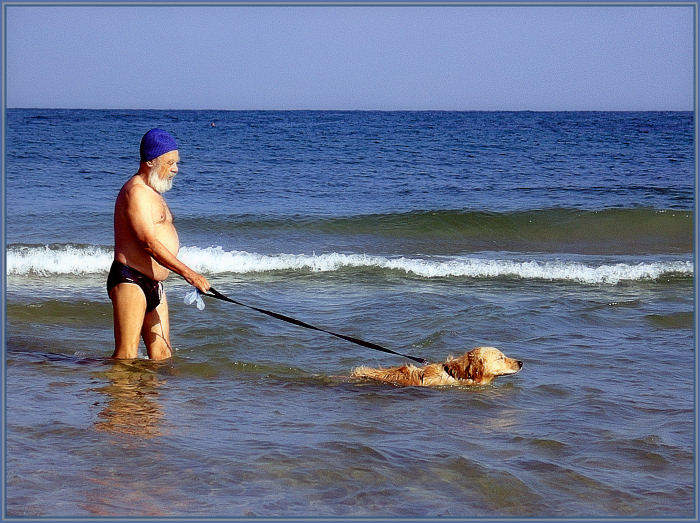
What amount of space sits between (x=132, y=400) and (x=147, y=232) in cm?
120

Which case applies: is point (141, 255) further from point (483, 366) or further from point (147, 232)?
point (483, 366)

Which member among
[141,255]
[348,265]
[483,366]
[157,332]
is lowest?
[348,265]

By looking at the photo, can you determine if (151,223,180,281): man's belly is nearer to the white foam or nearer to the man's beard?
the man's beard

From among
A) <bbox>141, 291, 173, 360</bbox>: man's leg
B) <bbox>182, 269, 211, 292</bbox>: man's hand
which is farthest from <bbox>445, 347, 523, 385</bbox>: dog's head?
<bbox>141, 291, 173, 360</bbox>: man's leg

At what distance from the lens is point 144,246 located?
5633 mm

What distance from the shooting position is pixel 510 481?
4.35 meters

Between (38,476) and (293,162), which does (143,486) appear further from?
(293,162)

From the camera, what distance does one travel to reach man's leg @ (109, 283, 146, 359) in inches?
228

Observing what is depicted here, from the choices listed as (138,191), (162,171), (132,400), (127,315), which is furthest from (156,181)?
(132,400)

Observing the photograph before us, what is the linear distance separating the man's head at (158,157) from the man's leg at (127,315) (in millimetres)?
783

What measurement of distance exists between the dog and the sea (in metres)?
0.09

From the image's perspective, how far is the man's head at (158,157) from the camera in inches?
223

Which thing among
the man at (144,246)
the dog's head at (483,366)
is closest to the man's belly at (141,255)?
the man at (144,246)

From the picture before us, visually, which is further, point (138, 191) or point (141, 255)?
point (141, 255)
